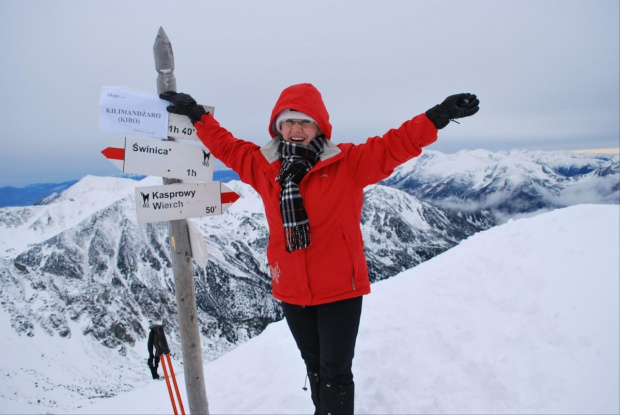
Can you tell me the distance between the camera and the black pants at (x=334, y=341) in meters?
3.15

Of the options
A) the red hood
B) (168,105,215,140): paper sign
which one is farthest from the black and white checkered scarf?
(168,105,215,140): paper sign

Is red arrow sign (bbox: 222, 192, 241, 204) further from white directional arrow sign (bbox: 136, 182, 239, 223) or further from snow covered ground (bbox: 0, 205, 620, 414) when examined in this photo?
snow covered ground (bbox: 0, 205, 620, 414)

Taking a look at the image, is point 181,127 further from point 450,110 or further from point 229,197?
point 450,110

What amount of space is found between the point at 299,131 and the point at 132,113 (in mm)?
1971

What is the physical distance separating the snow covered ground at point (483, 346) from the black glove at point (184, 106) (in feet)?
15.1

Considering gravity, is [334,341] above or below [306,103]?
below

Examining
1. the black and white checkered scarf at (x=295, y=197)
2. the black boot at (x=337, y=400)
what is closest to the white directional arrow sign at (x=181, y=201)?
the black and white checkered scarf at (x=295, y=197)

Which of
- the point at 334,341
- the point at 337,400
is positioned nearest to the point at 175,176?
the point at 334,341

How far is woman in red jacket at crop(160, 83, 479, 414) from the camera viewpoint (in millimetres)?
2971

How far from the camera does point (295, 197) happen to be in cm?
302

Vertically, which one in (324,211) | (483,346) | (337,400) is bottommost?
(483,346)

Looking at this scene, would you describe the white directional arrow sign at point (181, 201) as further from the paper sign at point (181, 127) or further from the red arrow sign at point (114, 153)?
the paper sign at point (181, 127)

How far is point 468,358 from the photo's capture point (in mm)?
5477

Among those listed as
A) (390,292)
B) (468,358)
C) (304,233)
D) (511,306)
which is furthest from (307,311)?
(390,292)
